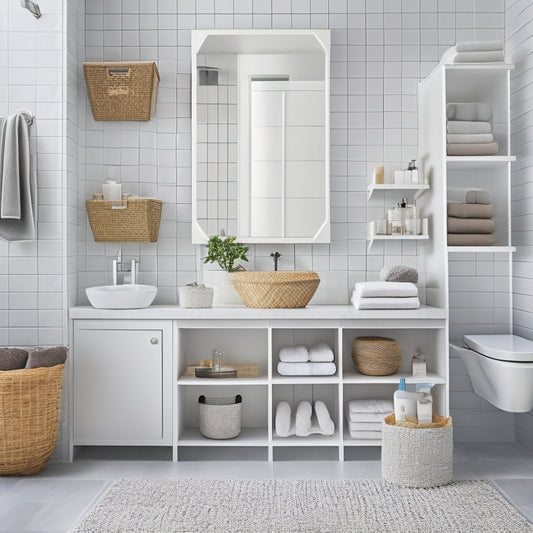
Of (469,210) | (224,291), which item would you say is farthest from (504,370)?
(224,291)

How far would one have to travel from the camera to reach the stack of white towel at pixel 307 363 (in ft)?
9.75

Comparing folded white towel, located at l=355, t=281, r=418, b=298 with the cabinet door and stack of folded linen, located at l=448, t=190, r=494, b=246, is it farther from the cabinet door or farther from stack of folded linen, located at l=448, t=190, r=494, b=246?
the cabinet door

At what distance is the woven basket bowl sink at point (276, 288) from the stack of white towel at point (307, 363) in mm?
245

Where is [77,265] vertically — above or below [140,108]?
below

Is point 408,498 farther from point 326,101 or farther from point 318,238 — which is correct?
point 326,101

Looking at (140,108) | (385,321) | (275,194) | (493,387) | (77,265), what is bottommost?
(493,387)

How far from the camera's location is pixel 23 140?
9.66ft

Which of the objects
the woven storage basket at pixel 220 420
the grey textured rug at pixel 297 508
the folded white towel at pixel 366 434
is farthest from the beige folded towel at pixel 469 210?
the woven storage basket at pixel 220 420

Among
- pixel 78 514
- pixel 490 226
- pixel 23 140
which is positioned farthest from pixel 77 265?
pixel 490 226

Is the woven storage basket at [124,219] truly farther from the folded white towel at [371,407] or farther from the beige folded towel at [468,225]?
the beige folded towel at [468,225]

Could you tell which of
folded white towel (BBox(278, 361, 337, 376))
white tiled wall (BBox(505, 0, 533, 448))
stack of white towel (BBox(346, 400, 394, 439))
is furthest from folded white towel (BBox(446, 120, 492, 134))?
stack of white towel (BBox(346, 400, 394, 439))

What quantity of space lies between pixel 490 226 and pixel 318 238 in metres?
0.88

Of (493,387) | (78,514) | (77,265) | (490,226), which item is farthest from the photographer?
(77,265)

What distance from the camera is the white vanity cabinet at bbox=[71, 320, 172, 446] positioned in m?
2.97
